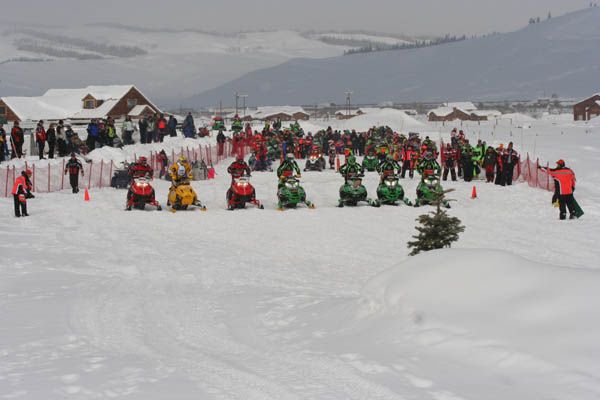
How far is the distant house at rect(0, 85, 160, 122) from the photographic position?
75.4m

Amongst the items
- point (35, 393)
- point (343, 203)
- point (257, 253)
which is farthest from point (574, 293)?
point (343, 203)

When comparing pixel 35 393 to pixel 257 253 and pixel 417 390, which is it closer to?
pixel 417 390

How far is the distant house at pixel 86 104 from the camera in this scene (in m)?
75.4

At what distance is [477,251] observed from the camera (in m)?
7.65

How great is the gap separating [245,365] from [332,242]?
8532 millimetres

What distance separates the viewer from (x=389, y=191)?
20.3 m

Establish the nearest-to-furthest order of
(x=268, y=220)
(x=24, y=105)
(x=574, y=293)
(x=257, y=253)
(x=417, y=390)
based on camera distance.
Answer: (x=417, y=390) → (x=574, y=293) → (x=257, y=253) → (x=268, y=220) → (x=24, y=105)

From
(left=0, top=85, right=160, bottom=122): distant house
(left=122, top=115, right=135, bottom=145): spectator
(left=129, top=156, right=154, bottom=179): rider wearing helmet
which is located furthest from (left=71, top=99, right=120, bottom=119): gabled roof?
(left=129, top=156, right=154, bottom=179): rider wearing helmet

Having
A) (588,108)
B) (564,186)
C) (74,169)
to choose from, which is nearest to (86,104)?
(74,169)

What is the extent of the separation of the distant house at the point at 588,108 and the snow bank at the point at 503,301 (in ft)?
367

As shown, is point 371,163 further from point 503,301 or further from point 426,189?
point 503,301

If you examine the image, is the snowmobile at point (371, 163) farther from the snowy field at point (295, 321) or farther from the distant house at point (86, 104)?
the distant house at point (86, 104)

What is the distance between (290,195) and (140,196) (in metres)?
4.07

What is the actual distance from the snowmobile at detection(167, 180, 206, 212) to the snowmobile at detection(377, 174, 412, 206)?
5016mm
